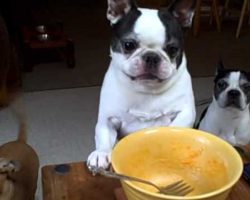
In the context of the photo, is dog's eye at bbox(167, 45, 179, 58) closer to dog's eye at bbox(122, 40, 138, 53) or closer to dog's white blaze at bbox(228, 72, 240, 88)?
dog's eye at bbox(122, 40, 138, 53)

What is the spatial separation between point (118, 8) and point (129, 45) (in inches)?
4.2

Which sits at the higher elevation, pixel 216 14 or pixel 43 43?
pixel 43 43

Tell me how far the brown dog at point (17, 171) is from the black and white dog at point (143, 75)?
310 millimetres

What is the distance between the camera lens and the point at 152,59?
108 centimetres

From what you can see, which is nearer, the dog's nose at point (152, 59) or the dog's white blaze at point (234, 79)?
the dog's nose at point (152, 59)

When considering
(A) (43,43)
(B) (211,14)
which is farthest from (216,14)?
(A) (43,43)

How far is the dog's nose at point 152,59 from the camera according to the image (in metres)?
1.08

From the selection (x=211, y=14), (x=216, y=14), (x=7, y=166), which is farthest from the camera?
(x=211, y=14)

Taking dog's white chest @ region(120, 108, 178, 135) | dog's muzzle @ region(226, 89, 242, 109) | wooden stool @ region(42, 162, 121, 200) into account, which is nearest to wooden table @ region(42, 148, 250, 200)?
wooden stool @ region(42, 162, 121, 200)

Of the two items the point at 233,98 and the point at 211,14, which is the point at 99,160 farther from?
the point at 211,14

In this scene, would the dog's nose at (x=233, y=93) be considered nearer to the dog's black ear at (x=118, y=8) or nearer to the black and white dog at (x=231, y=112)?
the black and white dog at (x=231, y=112)

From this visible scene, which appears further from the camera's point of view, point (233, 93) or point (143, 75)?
point (233, 93)

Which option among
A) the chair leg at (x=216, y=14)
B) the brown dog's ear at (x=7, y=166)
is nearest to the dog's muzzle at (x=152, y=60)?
the brown dog's ear at (x=7, y=166)

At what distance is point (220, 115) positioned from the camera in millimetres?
1777
